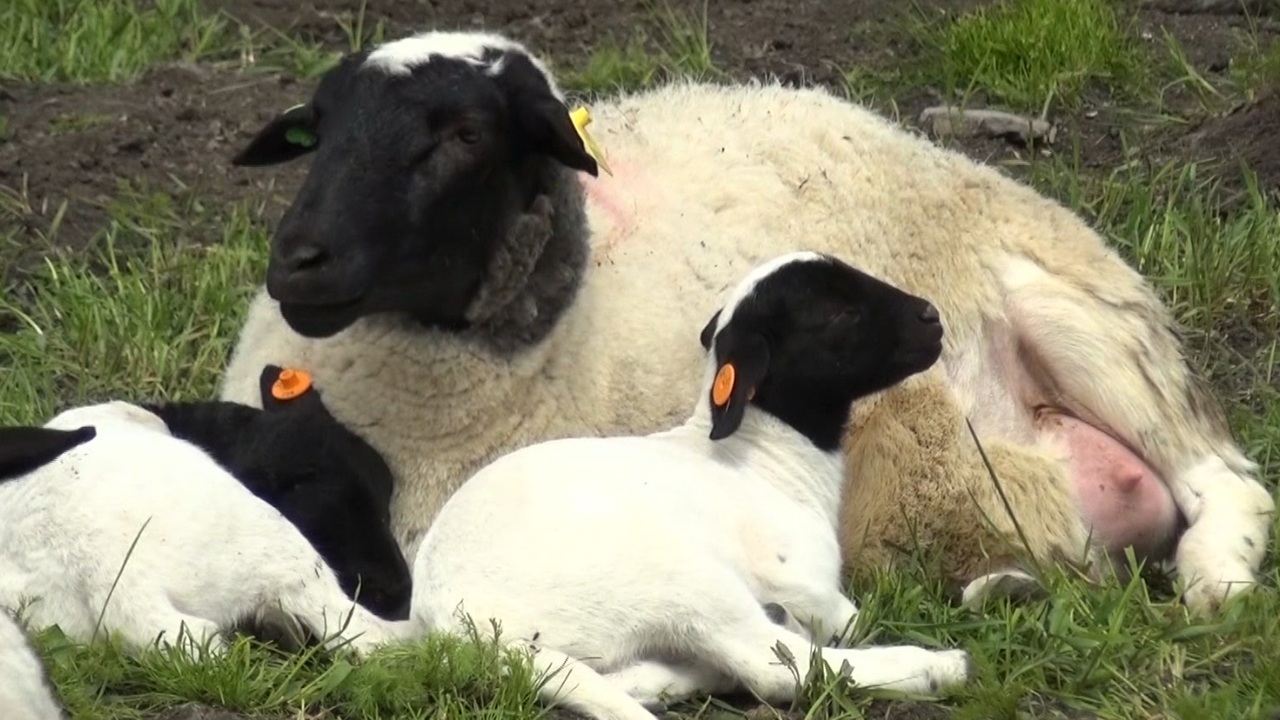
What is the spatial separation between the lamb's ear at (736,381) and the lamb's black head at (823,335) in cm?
4

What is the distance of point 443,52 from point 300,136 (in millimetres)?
536

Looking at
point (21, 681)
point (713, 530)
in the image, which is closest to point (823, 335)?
point (713, 530)

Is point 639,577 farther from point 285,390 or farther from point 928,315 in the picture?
point 285,390

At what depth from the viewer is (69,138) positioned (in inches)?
332

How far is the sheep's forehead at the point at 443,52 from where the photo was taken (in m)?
5.68

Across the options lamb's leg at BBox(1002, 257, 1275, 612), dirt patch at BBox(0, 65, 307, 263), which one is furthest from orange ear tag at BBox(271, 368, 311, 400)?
dirt patch at BBox(0, 65, 307, 263)

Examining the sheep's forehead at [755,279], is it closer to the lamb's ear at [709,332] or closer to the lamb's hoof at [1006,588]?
the lamb's ear at [709,332]

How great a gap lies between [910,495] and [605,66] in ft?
11.3

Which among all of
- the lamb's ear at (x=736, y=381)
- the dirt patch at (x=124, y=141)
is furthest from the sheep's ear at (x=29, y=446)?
the dirt patch at (x=124, y=141)

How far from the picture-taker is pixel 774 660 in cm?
485

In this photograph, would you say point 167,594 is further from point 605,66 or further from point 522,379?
point 605,66

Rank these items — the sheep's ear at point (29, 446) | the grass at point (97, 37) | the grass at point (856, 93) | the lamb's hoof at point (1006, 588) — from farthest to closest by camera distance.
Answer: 1. the grass at point (97, 37)
2. the lamb's hoof at point (1006, 588)
3. the grass at point (856, 93)
4. the sheep's ear at point (29, 446)

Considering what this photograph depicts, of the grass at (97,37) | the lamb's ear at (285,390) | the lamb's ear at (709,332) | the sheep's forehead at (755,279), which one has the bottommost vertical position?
the grass at (97,37)

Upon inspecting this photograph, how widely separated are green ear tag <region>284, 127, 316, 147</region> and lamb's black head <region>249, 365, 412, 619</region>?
2.39 feet
